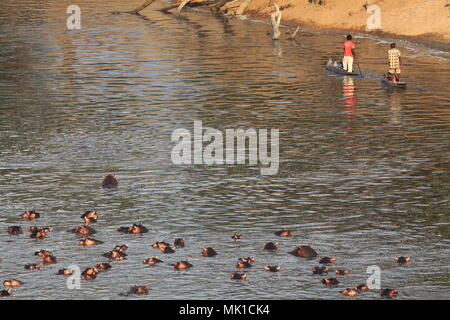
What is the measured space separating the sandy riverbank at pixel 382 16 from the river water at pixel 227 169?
4.39m

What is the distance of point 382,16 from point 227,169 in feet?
149

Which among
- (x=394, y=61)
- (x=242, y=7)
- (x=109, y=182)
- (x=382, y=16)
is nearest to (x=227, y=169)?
(x=109, y=182)

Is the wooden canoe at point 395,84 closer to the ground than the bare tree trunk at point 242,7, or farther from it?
closer to the ground

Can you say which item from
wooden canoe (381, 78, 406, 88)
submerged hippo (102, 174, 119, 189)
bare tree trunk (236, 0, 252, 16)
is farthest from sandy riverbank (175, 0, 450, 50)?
submerged hippo (102, 174, 119, 189)

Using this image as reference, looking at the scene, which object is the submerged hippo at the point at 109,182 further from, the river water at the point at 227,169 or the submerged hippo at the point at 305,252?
the submerged hippo at the point at 305,252

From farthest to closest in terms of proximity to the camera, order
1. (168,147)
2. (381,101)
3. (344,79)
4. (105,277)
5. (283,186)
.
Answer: (344,79) < (381,101) < (168,147) < (283,186) < (105,277)

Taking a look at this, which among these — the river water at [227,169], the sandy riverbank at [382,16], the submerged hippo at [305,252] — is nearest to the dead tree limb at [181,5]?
the sandy riverbank at [382,16]

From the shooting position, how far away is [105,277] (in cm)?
2056

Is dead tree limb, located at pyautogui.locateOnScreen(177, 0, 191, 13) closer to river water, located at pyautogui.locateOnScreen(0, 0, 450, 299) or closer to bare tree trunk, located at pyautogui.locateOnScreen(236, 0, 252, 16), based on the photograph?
bare tree trunk, located at pyautogui.locateOnScreen(236, 0, 252, 16)

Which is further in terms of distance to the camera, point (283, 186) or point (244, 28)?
point (244, 28)

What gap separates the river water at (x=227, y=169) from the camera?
827 inches
